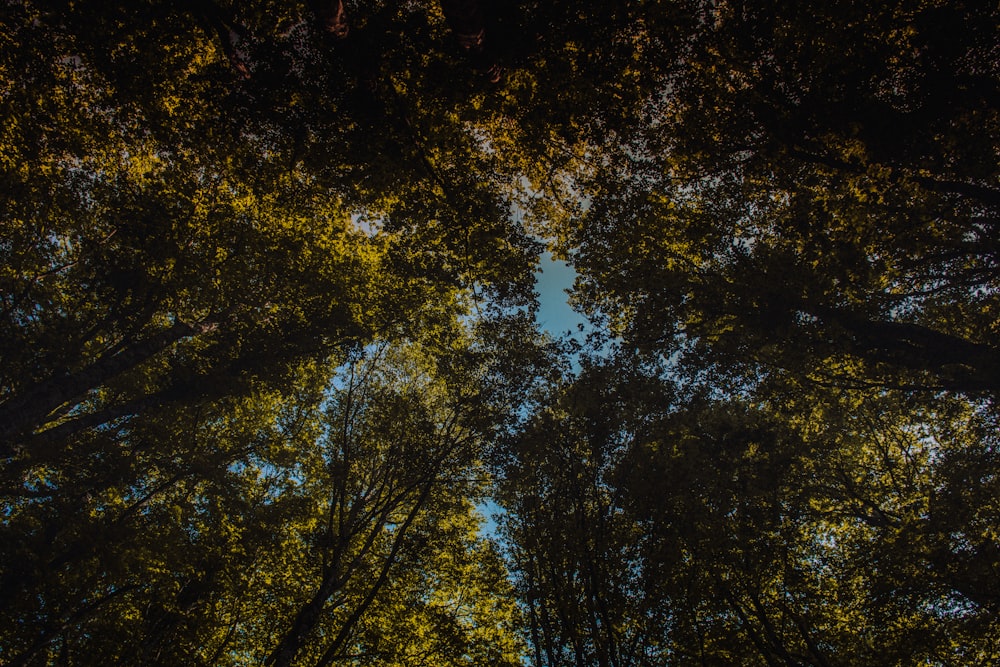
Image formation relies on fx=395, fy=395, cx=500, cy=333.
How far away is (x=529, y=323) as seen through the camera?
511 inches

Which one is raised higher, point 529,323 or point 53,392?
point 529,323

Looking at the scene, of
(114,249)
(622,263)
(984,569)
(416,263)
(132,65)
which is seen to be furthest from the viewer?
(416,263)

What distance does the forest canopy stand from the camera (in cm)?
867

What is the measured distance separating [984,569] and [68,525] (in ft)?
70.3

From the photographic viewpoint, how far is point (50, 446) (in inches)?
400

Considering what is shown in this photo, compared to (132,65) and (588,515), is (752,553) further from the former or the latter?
(132,65)

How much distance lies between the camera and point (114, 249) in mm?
13141

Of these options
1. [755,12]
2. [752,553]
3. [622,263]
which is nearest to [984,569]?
[752,553]

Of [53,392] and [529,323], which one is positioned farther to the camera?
[529,323]

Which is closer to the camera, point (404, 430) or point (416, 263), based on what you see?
point (404, 430)

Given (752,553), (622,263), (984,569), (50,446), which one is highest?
(622,263)

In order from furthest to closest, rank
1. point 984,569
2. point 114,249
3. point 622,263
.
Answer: point 114,249, point 622,263, point 984,569

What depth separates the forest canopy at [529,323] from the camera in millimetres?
8672

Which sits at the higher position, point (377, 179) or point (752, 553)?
point (377, 179)
